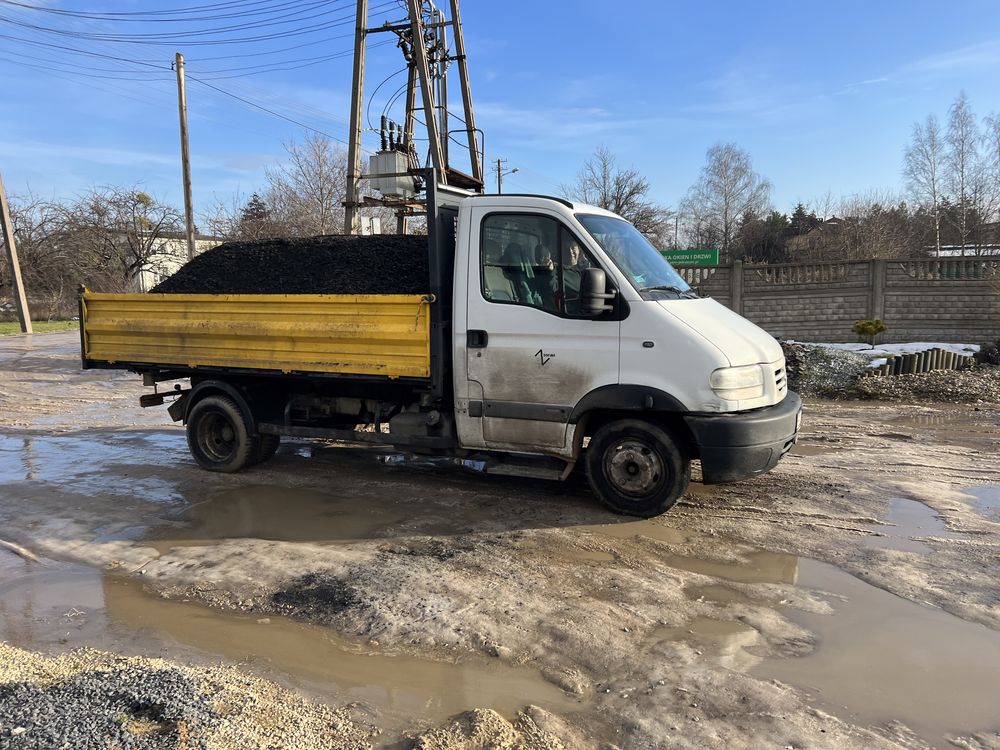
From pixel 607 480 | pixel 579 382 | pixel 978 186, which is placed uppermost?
pixel 978 186

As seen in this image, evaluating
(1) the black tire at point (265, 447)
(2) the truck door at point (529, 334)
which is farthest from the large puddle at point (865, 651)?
(1) the black tire at point (265, 447)

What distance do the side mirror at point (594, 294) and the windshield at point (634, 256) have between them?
274 millimetres

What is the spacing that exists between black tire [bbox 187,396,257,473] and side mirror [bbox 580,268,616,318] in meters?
3.97

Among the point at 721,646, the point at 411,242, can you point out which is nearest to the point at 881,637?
the point at 721,646

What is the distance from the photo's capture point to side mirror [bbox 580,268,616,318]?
5.18 metres

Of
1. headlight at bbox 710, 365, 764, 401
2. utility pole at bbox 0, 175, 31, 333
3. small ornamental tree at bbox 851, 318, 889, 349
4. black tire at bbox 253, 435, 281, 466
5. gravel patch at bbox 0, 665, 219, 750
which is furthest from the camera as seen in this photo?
utility pole at bbox 0, 175, 31, 333

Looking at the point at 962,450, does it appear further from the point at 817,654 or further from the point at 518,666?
the point at 518,666

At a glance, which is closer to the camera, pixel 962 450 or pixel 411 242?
pixel 411 242

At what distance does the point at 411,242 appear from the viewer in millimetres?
6625

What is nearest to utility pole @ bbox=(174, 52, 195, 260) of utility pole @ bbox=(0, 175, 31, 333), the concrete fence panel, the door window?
utility pole @ bbox=(0, 175, 31, 333)

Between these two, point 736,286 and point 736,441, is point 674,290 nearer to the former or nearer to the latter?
point 736,441

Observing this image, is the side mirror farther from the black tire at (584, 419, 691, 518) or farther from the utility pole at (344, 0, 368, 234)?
the utility pole at (344, 0, 368, 234)

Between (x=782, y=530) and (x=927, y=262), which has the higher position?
(x=927, y=262)

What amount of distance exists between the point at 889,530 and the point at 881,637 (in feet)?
5.78
